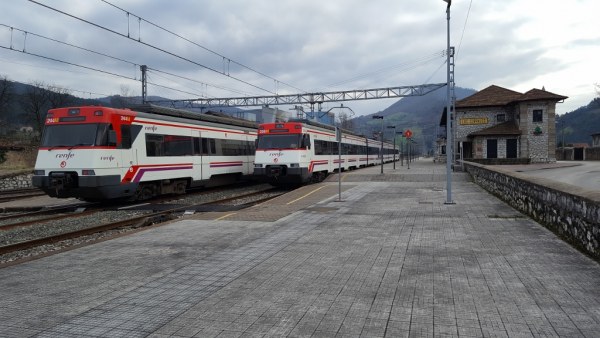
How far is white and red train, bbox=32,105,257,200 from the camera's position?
13.1 metres

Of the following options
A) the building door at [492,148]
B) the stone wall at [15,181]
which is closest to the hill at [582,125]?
the building door at [492,148]

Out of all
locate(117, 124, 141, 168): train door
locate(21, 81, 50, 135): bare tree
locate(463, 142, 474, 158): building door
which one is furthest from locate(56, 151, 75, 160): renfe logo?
locate(21, 81, 50, 135): bare tree

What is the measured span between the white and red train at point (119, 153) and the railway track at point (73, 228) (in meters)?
0.88

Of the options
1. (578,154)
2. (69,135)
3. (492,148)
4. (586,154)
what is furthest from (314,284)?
(578,154)

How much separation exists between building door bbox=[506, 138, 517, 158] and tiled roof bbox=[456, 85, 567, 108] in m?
3.78

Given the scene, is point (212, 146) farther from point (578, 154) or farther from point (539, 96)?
point (578, 154)

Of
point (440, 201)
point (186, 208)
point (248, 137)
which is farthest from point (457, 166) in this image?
point (186, 208)

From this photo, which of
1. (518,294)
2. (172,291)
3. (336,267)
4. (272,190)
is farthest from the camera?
(272,190)

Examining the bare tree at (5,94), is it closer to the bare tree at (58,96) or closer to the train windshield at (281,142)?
the bare tree at (58,96)

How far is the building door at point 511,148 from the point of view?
40.4 metres

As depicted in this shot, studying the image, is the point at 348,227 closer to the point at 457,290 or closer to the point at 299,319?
the point at 457,290

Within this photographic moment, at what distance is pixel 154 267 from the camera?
6.11m

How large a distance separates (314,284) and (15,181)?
1093 inches

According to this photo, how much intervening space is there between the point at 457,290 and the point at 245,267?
2.81 meters
